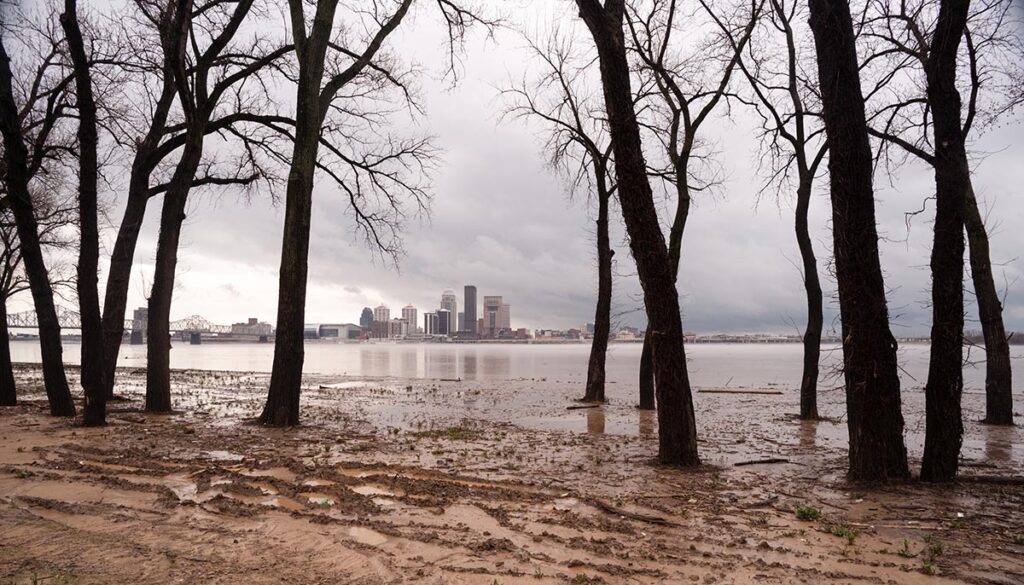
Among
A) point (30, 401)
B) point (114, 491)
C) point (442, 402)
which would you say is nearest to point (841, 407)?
point (442, 402)

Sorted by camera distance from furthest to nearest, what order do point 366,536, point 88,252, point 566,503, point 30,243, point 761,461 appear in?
1. point 30,243
2. point 88,252
3. point 761,461
4. point 566,503
5. point 366,536

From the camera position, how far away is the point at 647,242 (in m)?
7.95

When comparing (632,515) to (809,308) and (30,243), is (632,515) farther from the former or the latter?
(30,243)

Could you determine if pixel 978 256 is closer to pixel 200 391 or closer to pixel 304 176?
pixel 304 176

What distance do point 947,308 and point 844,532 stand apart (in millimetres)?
3455

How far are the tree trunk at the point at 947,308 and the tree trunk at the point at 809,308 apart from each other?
7225mm

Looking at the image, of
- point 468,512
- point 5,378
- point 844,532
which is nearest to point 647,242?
point 844,532

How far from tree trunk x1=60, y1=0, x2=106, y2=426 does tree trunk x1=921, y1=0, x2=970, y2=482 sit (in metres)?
12.5

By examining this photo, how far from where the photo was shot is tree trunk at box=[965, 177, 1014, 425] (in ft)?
43.9

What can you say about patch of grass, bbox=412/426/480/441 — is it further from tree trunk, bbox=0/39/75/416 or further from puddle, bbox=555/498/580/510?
tree trunk, bbox=0/39/75/416

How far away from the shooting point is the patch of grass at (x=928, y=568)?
4.23 m

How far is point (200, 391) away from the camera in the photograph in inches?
782

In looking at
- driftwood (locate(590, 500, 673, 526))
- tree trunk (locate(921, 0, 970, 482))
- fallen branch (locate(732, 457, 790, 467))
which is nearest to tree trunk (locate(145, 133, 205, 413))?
driftwood (locate(590, 500, 673, 526))

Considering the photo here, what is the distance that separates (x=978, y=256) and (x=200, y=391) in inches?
838
